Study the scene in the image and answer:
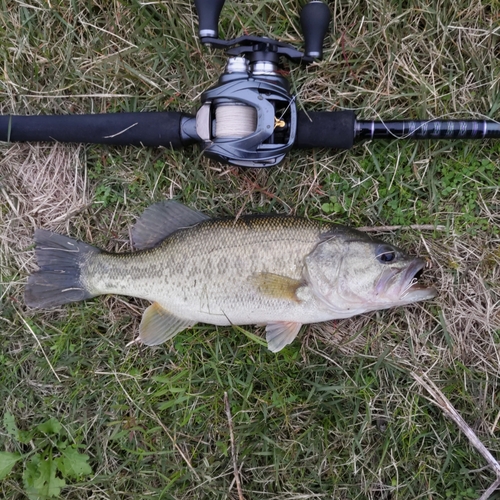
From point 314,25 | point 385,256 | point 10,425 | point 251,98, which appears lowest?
point 10,425

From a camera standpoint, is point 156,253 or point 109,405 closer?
point 156,253

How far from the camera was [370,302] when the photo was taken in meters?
2.54

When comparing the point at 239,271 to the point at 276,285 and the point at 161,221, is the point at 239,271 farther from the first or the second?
the point at 161,221

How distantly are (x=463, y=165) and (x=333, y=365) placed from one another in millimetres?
1521

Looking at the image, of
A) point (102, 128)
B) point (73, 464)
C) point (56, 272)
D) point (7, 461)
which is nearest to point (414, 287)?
point (102, 128)

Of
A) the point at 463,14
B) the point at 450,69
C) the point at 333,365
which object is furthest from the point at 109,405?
the point at 463,14

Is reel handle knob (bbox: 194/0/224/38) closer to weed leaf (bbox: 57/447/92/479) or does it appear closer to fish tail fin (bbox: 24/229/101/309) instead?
fish tail fin (bbox: 24/229/101/309)

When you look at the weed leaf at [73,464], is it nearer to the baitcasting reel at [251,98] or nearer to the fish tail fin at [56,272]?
the fish tail fin at [56,272]

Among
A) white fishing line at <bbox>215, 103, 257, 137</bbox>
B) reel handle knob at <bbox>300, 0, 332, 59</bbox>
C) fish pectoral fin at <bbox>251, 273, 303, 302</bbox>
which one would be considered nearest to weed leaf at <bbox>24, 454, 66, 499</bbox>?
fish pectoral fin at <bbox>251, 273, 303, 302</bbox>

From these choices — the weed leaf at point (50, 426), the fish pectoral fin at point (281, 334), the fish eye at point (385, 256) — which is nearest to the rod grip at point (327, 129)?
the fish eye at point (385, 256)

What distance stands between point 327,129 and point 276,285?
0.96m

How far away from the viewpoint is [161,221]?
282cm

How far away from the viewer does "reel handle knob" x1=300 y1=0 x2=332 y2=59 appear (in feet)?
8.25

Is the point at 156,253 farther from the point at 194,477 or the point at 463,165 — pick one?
the point at 463,165
